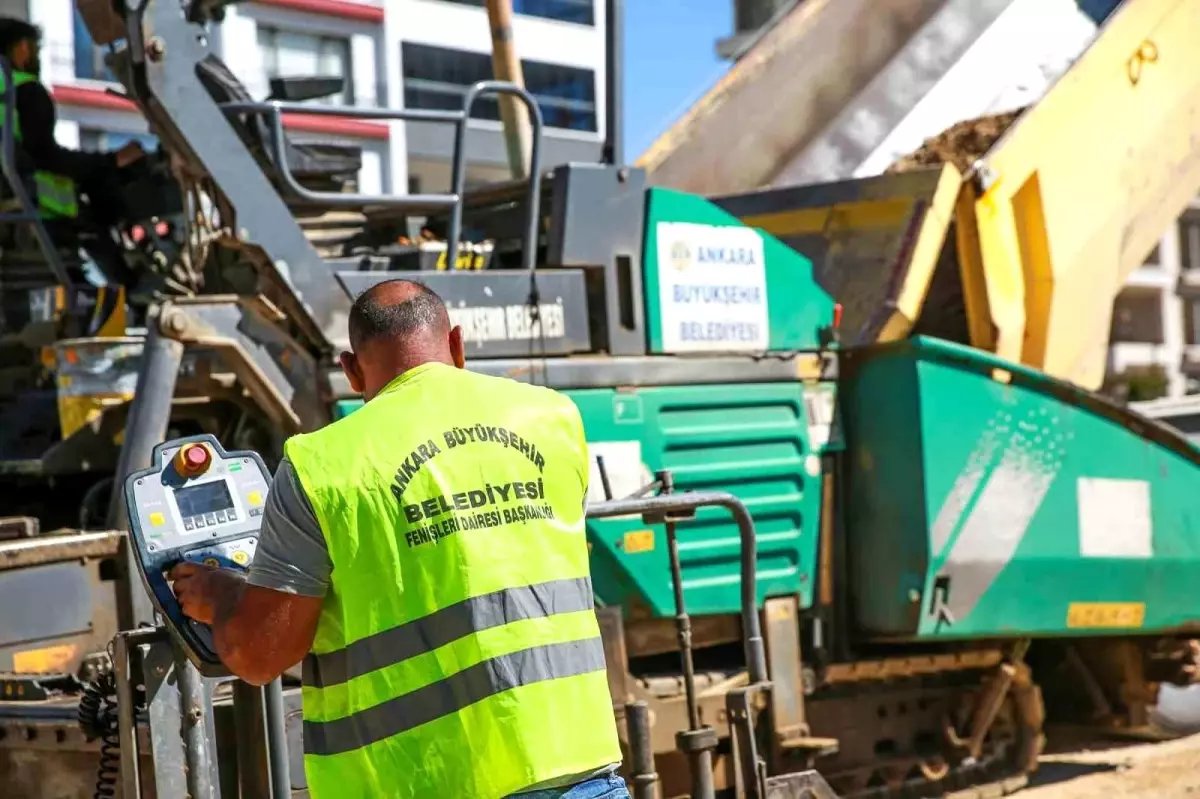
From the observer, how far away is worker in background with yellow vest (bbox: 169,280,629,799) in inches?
95.0

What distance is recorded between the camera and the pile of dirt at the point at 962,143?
23.1ft

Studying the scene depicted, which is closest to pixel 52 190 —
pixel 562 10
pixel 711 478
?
pixel 711 478

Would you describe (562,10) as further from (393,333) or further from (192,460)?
(393,333)

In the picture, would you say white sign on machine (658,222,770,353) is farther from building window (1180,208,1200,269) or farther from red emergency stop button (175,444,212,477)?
building window (1180,208,1200,269)

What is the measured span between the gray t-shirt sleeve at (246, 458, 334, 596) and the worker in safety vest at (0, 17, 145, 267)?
13.6 ft

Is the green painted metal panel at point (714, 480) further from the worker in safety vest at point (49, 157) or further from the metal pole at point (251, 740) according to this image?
the worker in safety vest at point (49, 157)

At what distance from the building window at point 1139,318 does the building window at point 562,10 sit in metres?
14.4

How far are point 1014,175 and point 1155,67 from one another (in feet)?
4.01

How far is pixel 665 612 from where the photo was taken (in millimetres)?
5344

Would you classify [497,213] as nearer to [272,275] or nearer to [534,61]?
[272,275]

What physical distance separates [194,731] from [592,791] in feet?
3.02

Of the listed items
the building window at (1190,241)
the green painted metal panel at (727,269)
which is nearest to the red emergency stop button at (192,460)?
the green painted metal panel at (727,269)

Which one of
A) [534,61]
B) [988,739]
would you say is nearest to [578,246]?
[988,739]

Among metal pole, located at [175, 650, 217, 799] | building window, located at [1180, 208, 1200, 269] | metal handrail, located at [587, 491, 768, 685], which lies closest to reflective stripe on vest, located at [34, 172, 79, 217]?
metal handrail, located at [587, 491, 768, 685]
